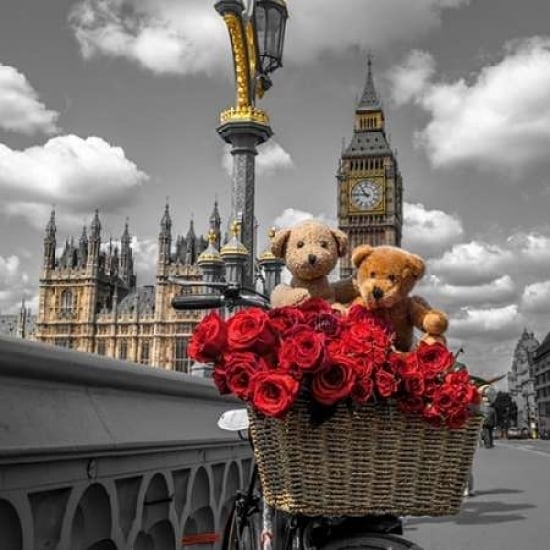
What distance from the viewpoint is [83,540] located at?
2.21m

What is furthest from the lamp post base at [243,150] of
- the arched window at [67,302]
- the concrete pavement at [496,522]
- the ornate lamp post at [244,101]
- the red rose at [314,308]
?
the arched window at [67,302]

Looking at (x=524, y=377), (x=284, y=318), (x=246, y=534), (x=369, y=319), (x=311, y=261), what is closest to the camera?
(x=284, y=318)

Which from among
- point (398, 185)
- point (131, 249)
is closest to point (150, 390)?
point (131, 249)

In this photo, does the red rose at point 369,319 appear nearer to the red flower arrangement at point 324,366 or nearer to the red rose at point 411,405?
the red flower arrangement at point 324,366

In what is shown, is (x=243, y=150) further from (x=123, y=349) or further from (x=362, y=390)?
(x=123, y=349)

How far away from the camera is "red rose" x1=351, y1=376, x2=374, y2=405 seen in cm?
169

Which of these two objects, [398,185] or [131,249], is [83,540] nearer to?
[131,249]

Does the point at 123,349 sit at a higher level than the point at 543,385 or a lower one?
higher

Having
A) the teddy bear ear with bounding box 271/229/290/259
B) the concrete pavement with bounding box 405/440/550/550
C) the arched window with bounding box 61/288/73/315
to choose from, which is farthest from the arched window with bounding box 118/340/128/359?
the teddy bear ear with bounding box 271/229/290/259

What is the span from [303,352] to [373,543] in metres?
0.49

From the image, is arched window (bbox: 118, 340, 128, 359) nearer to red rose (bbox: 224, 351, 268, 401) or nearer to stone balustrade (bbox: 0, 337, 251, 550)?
stone balustrade (bbox: 0, 337, 251, 550)

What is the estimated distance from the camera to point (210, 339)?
5.93 feet

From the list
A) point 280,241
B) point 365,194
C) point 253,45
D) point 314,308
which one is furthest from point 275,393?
point 365,194

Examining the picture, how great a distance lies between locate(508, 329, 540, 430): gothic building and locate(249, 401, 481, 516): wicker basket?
98.0m
